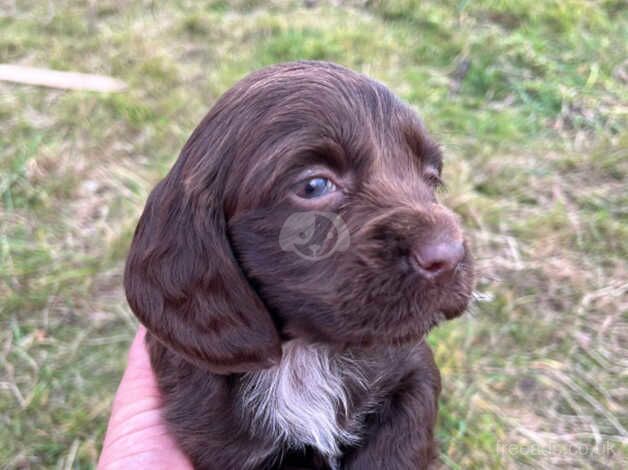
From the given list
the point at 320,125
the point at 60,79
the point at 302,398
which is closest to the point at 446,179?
the point at 302,398

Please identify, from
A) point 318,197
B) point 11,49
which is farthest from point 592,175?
point 11,49

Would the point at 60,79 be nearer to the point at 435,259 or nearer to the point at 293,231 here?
the point at 293,231

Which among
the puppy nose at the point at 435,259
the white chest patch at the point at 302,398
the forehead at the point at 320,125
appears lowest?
the white chest patch at the point at 302,398

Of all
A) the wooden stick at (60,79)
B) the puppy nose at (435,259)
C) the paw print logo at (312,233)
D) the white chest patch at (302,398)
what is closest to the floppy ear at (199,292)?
the paw print logo at (312,233)

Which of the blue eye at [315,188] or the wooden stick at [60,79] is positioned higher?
the blue eye at [315,188]

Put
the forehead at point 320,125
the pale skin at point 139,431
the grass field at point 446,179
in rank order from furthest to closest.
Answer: the grass field at point 446,179
the pale skin at point 139,431
the forehead at point 320,125

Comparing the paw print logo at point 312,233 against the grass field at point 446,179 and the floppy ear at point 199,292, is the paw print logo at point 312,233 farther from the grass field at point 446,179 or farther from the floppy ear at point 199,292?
the grass field at point 446,179

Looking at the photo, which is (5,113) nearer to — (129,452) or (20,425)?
(20,425)
